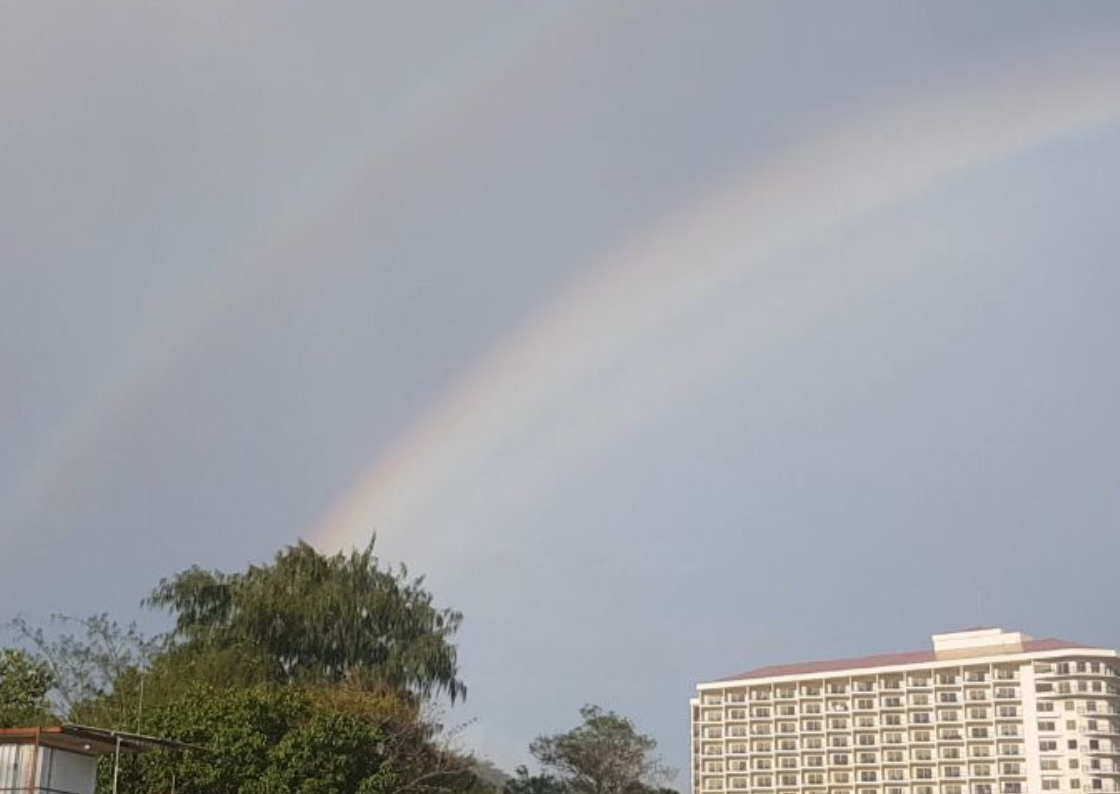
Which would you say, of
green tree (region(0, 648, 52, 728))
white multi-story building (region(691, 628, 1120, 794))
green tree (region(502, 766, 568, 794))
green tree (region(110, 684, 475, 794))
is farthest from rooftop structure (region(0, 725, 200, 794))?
white multi-story building (region(691, 628, 1120, 794))

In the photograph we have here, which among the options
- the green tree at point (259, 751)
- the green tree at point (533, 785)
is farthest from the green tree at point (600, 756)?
the green tree at point (259, 751)

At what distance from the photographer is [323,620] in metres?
50.6

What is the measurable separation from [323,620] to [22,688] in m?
10.4

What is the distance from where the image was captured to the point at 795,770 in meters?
126

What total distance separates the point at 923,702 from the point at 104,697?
91.0 meters

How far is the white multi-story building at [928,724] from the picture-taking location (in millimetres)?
116188

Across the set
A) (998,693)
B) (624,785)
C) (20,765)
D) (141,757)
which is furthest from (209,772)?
(998,693)

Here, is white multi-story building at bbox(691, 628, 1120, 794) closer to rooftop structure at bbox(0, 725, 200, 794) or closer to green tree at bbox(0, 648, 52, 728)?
green tree at bbox(0, 648, 52, 728)

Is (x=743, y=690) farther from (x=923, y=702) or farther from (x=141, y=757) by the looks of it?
(x=141, y=757)

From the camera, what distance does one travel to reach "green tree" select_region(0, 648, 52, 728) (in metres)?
42.9

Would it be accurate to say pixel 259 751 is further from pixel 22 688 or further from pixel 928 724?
pixel 928 724

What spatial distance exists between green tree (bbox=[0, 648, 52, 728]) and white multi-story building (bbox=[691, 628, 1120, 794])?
8897 centimetres

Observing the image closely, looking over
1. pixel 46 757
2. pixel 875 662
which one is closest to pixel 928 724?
pixel 875 662

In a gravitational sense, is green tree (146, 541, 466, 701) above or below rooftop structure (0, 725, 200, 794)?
above
